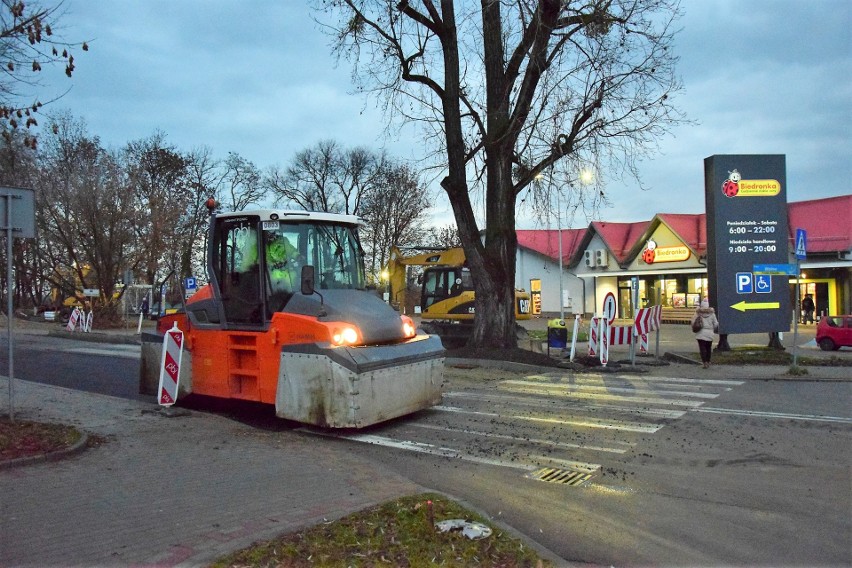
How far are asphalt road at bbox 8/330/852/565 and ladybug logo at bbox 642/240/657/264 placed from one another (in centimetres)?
3074

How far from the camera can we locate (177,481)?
19.2ft

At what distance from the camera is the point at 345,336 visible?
26.5 ft

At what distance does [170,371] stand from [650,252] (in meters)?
37.9

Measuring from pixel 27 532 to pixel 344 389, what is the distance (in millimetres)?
3744

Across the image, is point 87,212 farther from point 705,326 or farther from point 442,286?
point 705,326

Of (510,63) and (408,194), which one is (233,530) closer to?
(510,63)

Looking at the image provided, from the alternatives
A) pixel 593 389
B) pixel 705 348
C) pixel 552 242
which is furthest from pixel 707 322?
pixel 552 242

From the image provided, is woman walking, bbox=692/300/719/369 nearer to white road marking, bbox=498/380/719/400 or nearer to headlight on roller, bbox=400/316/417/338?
white road marking, bbox=498/380/719/400

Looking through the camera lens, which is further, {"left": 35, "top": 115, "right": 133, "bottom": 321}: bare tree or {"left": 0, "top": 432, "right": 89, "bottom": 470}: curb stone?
{"left": 35, "top": 115, "right": 133, "bottom": 321}: bare tree

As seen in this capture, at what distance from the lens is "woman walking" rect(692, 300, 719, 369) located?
15539 mm

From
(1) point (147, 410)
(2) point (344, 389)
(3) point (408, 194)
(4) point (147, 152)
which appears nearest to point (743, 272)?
(2) point (344, 389)

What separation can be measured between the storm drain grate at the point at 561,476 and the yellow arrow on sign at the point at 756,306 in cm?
1420

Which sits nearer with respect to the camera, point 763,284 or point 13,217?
point 13,217

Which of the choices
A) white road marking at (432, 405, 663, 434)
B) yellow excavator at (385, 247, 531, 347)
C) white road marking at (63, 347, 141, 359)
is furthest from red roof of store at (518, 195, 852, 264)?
white road marking at (432, 405, 663, 434)
